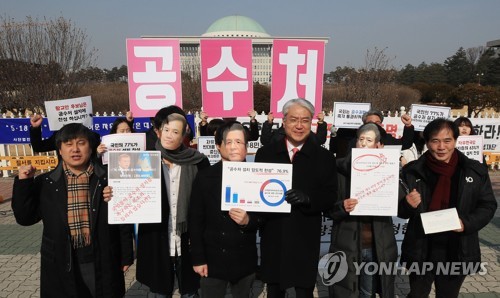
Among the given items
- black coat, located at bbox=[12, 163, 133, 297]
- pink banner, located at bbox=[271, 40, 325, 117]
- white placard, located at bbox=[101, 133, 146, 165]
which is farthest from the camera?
pink banner, located at bbox=[271, 40, 325, 117]

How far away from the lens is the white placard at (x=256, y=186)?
2.35 m

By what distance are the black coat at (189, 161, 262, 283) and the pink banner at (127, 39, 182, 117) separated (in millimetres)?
2358

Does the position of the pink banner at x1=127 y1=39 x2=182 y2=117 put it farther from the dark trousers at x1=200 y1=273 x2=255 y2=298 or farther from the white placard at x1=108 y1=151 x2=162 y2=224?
the dark trousers at x1=200 y1=273 x2=255 y2=298

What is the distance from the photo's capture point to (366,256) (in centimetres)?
281

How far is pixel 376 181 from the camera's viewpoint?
8.62ft

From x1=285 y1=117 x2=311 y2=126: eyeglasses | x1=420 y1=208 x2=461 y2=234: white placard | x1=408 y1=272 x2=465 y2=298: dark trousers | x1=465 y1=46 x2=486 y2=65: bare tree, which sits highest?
x1=465 y1=46 x2=486 y2=65: bare tree

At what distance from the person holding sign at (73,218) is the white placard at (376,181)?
6.30 ft

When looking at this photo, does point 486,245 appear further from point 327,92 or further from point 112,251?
point 327,92

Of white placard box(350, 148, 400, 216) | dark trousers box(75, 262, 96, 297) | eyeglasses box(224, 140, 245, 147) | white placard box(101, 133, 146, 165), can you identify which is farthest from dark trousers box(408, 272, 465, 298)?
white placard box(101, 133, 146, 165)

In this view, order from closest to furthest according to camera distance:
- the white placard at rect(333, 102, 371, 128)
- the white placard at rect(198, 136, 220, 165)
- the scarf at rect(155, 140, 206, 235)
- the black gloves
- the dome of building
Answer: the black gloves < the scarf at rect(155, 140, 206, 235) < the white placard at rect(198, 136, 220, 165) < the white placard at rect(333, 102, 371, 128) < the dome of building

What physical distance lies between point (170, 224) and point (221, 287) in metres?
0.67

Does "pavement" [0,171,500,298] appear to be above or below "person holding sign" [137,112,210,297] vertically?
below

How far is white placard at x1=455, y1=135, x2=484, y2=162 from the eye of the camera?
3807 millimetres

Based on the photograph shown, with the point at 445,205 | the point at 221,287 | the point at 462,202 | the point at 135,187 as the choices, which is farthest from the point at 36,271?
the point at 462,202
